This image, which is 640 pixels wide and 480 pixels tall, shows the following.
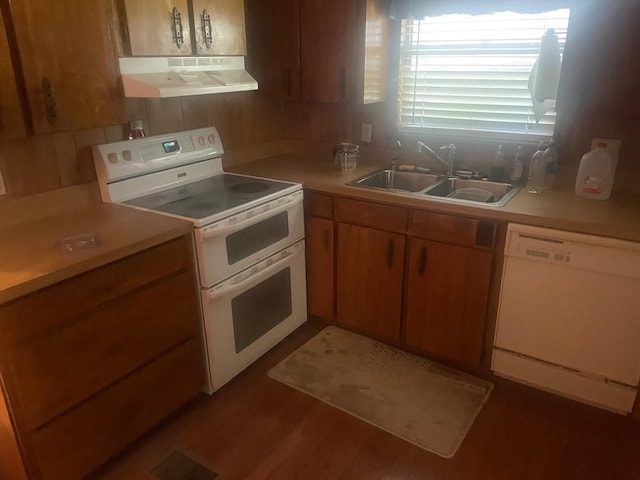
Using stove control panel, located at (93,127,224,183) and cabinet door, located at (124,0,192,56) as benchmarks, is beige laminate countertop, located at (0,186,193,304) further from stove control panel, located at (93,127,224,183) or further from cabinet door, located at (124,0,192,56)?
cabinet door, located at (124,0,192,56)

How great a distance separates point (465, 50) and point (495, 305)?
138 cm

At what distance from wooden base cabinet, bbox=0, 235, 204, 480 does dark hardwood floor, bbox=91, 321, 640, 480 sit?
0.14m

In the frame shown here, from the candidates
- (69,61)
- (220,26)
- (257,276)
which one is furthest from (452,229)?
(69,61)

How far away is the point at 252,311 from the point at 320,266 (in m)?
0.52

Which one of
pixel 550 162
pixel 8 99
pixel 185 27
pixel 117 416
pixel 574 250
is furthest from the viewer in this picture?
pixel 550 162

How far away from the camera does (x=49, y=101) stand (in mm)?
1704

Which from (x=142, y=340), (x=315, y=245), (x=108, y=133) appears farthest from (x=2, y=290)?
(x=315, y=245)

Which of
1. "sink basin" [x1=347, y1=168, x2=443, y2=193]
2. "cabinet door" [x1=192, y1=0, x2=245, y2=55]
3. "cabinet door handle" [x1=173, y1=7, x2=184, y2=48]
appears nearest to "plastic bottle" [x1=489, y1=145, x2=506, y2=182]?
"sink basin" [x1=347, y1=168, x2=443, y2=193]

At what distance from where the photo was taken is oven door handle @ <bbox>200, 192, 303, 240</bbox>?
6.59ft

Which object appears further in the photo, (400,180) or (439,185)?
(400,180)

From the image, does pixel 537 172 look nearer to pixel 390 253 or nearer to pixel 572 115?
pixel 572 115

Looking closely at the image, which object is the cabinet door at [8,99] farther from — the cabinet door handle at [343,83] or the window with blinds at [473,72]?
the window with blinds at [473,72]

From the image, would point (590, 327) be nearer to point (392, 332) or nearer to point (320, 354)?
point (392, 332)

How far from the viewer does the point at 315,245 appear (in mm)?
2691
